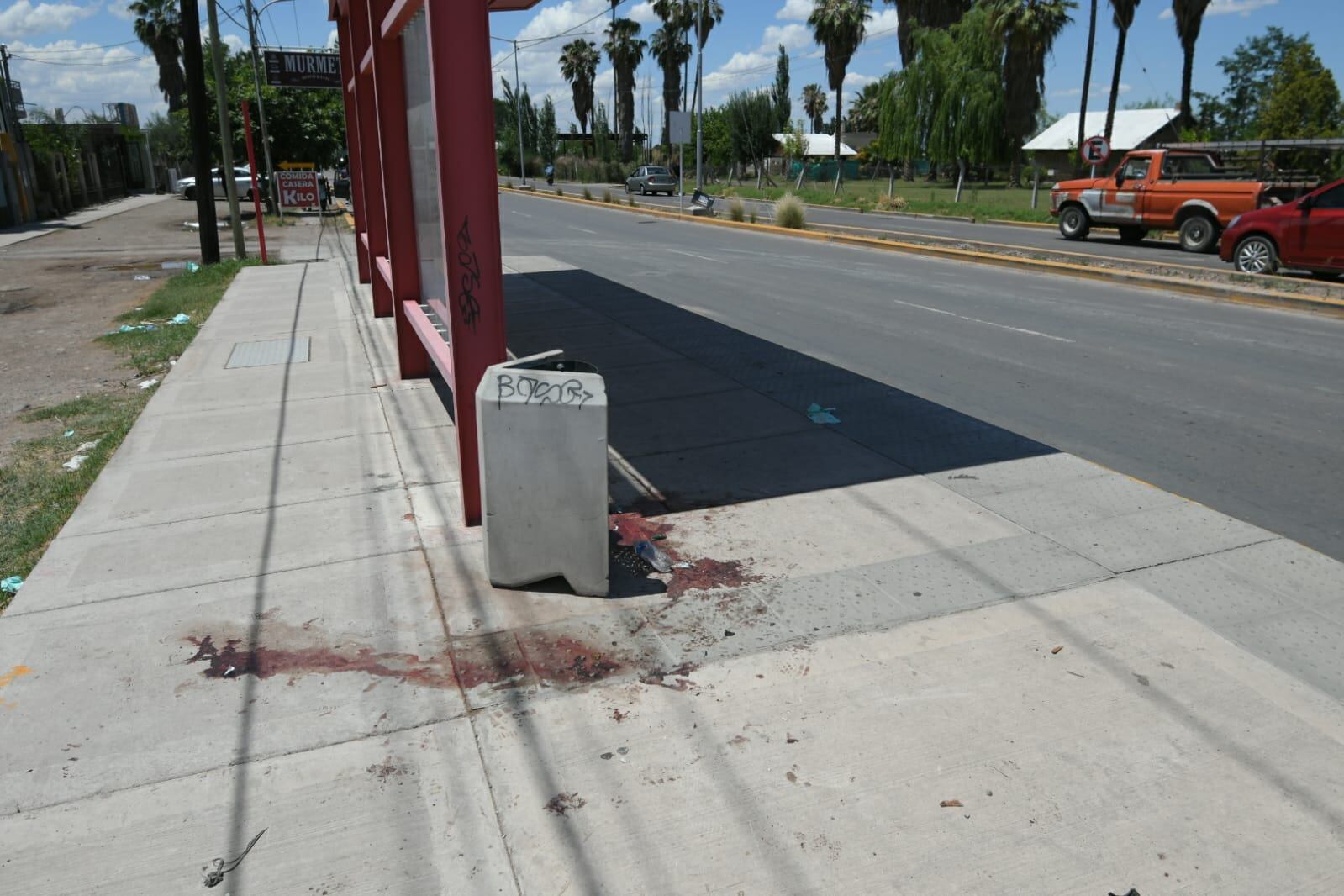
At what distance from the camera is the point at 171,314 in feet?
47.5

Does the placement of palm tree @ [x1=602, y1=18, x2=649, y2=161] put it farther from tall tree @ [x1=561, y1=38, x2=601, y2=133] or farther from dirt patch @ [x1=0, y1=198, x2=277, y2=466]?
dirt patch @ [x1=0, y1=198, x2=277, y2=466]

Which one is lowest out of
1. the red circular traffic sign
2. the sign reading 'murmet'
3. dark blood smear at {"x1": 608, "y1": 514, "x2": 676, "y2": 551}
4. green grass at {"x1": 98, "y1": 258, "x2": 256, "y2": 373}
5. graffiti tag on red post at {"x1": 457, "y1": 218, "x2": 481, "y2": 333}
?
dark blood smear at {"x1": 608, "y1": 514, "x2": 676, "y2": 551}

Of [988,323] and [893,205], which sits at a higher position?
[893,205]

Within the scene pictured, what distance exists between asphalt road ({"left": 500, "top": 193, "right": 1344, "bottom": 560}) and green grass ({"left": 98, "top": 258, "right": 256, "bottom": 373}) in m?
6.61

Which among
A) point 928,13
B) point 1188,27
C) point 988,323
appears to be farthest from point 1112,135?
point 988,323

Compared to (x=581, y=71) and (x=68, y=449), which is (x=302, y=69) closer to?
(x=68, y=449)

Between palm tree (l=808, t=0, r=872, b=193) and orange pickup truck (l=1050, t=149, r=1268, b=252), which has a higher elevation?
palm tree (l=808, t=0, r=872, b=193)

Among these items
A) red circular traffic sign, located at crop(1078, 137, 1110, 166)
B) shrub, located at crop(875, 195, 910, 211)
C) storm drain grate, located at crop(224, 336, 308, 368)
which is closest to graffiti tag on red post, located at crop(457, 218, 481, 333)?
storm drain grate, located at crop(224, 336, 308, 368)

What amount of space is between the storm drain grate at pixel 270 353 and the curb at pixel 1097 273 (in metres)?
12.6

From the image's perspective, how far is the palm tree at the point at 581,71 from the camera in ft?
316

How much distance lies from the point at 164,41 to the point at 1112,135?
62465 millimetres

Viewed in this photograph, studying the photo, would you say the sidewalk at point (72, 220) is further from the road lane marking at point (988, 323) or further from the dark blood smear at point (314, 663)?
the dark blood smear at point (314, 663)

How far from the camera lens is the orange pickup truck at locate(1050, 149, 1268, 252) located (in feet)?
63.3

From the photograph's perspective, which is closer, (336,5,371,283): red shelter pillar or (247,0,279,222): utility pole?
(336,5,371,283): red shelter pillar
